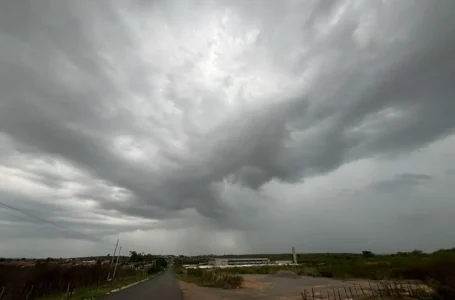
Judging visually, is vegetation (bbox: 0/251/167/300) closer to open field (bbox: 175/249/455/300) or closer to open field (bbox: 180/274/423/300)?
open field (bbox: 180/274/423/300)

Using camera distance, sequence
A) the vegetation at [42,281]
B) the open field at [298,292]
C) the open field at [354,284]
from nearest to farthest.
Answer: the open field at [354,284]
the vegetation at [42,281]
the open field at [298,292]

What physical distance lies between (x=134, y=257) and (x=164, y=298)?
153938 mm

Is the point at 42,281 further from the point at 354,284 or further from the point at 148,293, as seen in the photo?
the point at 354,284

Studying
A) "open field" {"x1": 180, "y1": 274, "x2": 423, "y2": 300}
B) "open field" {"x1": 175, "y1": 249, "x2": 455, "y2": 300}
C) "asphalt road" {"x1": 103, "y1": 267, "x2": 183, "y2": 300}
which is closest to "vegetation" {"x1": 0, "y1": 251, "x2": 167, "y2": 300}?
"asphalt road" {"x1": 103, "y1": 267, "x2": 183, "y2": 300}

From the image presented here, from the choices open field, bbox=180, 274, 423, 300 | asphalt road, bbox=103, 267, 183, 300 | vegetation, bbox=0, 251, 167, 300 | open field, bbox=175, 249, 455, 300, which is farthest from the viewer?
open field, bbox=180, 274, 423, 300

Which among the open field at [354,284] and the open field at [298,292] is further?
the open field at [298,292]

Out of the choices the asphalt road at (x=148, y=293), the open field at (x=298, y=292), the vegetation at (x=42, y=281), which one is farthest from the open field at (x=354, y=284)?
the vegetation at (x=42, y=281)

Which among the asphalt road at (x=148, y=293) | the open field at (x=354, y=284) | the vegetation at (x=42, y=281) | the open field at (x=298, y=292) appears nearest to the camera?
the open field at (x=354, y=284)

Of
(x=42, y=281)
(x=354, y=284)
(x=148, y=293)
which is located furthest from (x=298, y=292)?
(x=42, y=281)

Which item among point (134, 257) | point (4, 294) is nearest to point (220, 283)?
point (4, 294)

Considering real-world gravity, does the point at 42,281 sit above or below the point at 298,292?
above

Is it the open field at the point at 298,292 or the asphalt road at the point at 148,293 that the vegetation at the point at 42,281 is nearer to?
the asphalt road at the point at 148,293

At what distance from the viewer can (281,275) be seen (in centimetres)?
7269

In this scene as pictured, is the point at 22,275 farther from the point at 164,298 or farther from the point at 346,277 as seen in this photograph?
the point at 346,277
